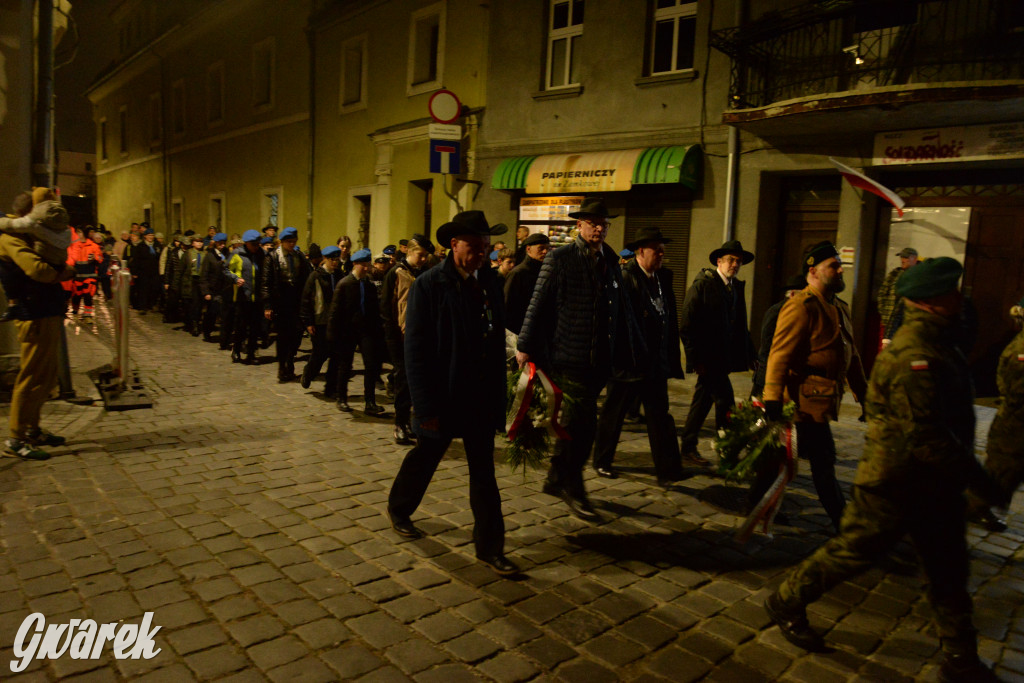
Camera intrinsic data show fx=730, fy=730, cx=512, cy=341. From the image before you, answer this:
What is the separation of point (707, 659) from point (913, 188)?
10.1 meters

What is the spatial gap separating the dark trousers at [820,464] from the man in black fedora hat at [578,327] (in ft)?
3.80

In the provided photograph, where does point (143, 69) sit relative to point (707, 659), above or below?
above

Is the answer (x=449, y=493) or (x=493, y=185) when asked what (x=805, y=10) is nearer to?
(x=493, y=185)

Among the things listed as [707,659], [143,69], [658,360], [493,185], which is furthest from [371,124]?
[143,69]

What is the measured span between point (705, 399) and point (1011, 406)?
2.34 meters

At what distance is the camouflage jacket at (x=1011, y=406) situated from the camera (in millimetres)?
4866

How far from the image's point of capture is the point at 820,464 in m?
4.59

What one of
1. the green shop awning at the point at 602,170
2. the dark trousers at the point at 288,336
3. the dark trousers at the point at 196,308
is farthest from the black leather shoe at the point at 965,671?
the dark trousers at the point at 196,308

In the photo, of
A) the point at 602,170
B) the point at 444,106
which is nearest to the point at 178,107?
the point at 444,106

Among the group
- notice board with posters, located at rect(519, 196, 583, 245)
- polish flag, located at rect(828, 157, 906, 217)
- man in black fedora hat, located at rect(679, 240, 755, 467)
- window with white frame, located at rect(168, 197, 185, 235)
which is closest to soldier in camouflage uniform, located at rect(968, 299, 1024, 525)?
man in black fedora hat, located at rect(679, 240, 755, 467)

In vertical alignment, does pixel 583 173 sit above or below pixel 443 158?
below

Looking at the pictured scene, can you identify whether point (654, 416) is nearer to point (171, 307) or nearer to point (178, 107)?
point (171, 307)

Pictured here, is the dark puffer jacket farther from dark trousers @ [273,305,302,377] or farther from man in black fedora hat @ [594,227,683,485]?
dark trousers @ [273,305,302,377]

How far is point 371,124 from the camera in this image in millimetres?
19219
